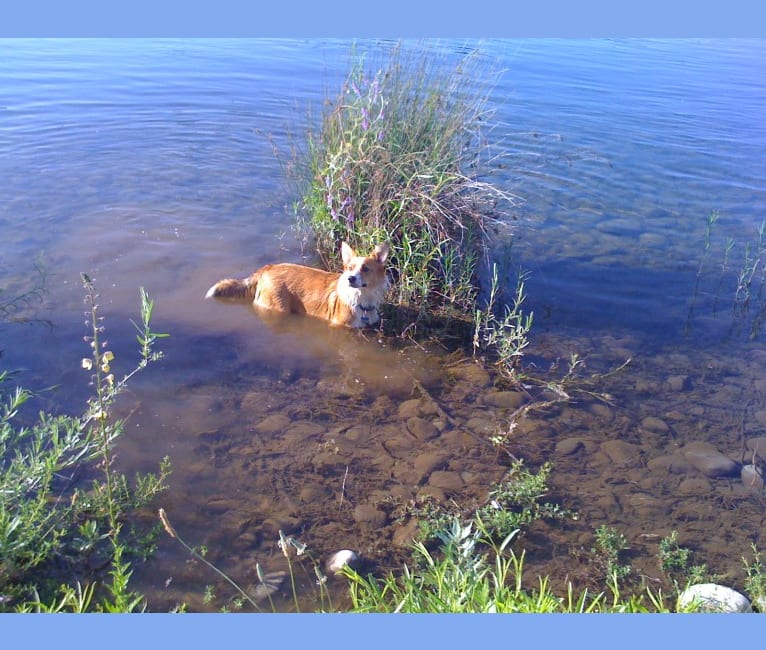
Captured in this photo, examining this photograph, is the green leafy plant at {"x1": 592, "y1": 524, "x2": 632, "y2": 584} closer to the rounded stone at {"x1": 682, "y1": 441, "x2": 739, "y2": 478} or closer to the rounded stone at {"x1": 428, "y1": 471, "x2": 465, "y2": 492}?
the rounded stone at {"x1": 428, "y1": 471, "x2": 465, "y2": 492}

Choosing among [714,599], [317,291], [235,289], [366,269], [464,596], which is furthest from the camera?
[235,289]

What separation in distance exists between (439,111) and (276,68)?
36.8 feet

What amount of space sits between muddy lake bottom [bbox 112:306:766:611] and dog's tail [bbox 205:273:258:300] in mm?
781

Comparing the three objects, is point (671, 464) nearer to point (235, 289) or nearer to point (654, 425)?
point (654, 425)

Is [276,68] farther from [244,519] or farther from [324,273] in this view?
[244,519]

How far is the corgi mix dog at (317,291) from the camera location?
6.58 metres

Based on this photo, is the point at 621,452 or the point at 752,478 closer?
the point at 752,478

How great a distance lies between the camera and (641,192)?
10.3 m

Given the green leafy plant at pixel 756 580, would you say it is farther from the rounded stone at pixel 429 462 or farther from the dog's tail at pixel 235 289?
the dog's tail at pixel 235 289

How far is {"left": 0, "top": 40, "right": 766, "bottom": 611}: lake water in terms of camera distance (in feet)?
14.4

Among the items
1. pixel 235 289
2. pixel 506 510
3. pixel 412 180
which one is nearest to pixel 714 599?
pixel 506 510

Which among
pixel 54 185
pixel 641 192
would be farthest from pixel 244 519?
pixel 641 192

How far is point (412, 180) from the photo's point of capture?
22.0ft

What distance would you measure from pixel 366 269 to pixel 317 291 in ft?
→ 2.70
